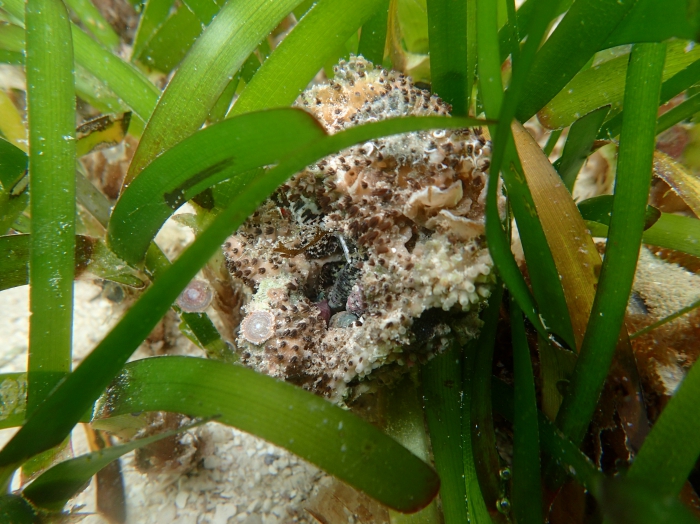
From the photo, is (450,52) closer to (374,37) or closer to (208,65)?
(374,37)

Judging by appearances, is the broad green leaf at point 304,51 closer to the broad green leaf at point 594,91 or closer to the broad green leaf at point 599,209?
the broad green leaf at point 594,91

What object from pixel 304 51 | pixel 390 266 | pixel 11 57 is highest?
pixel 11 57

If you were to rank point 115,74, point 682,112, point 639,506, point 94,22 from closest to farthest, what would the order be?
point 639,506
point 682,112
point 115,74
point 94,22

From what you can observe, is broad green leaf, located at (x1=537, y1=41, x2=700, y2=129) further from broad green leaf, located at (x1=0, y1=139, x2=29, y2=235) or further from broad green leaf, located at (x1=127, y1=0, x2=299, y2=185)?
broad green leaf, located at (x1=0, y1=139, x2=29, y2=235)

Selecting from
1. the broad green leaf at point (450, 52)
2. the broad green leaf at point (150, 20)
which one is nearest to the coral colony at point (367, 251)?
the broad green leaf at point (450, 52)

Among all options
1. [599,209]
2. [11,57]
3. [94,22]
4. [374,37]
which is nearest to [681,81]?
[599,209]

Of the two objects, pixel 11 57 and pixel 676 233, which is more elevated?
pixel 11 57

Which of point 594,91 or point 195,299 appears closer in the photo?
point 594,91
